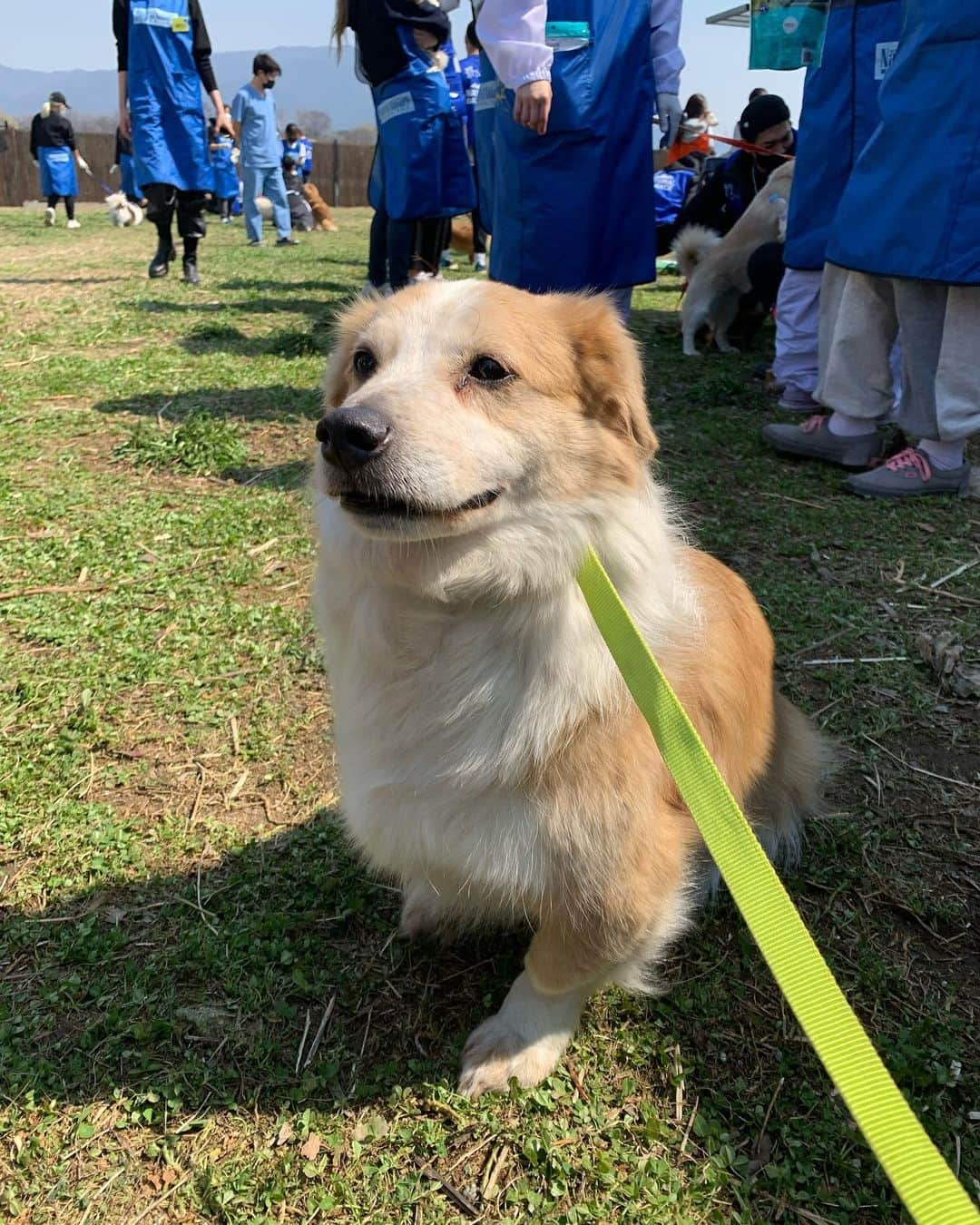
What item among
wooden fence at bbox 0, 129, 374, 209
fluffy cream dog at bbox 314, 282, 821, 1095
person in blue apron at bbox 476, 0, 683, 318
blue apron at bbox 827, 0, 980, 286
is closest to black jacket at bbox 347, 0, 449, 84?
person in blue apron at bbox 476, 0, 683, 318

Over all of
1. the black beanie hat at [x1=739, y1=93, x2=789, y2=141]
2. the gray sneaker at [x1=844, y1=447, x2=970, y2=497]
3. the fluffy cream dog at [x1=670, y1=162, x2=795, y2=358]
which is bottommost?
the gray sneaker at [x1=844, y1=447, x2=970, y2=497]

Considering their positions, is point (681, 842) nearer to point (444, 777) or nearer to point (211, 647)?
point (444, 777)

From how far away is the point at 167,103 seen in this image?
25.9ft

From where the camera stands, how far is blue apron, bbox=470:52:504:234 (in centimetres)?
360

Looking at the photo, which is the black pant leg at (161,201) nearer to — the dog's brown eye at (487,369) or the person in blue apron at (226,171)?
the dog's brown eye at (487,369)

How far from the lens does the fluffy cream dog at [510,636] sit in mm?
1482

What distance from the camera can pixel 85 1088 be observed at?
1649mm

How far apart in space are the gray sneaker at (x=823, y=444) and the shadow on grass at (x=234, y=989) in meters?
Result: 3.52

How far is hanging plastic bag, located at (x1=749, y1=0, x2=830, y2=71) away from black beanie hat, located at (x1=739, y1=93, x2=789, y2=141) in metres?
2.64

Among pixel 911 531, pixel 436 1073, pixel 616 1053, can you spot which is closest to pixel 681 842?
pixel 616 1053

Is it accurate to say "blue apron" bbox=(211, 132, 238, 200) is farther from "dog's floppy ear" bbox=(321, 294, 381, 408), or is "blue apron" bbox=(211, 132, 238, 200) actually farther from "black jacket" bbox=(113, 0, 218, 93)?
"dog's floppy ear" bbox=(321, 294, 381, 408)

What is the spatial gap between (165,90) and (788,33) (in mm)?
5760

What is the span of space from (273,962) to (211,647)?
51.6 inches

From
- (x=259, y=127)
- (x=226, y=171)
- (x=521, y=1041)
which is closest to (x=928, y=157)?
(x=521, y=1041)
